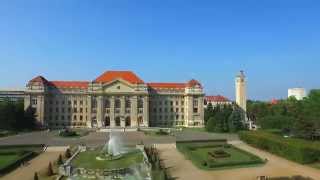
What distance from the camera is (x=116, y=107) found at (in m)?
103

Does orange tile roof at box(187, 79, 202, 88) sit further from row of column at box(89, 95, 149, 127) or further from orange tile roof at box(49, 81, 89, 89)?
orange tile roof at box(49, 81, 89, 89)

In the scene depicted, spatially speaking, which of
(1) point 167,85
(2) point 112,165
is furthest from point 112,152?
(1) point 167,85

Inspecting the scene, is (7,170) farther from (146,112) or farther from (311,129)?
(146,112)

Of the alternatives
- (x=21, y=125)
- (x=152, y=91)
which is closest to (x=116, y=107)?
(x=152, y=91)

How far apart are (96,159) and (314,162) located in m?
24.9

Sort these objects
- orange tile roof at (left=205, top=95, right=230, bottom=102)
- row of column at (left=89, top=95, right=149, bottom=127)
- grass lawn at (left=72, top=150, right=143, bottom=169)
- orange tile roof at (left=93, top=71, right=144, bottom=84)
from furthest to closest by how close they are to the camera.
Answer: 1. orange tile roof at (left=205, top=95, right=230, bottom=102)
2. orange tile roof at (left=93, top=71, right=144, bottom=84)
3. row of column at (left=89, top=95, right=149, bottom=127)
4. grass lawn at (left=72, top=150, right=143, bottom=169)

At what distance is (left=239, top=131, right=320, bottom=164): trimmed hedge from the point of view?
4359cm

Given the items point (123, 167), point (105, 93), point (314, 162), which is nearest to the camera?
point (123, 167)

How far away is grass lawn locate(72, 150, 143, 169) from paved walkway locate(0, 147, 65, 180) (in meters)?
3.84

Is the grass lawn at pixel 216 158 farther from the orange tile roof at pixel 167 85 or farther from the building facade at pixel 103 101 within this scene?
the orange tile roof at pixel 167 85

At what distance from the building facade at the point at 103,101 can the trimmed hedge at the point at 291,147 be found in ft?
156

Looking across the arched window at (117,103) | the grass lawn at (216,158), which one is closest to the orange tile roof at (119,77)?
the arched window at (117,103)

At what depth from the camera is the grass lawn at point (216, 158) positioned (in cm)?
4095

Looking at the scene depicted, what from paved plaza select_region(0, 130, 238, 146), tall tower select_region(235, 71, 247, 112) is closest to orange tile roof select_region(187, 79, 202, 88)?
tall tower select_region(235, 71, 247, 112)
